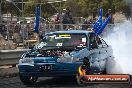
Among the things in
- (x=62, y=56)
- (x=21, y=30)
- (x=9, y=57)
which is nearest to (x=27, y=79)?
(x=62, y=56)

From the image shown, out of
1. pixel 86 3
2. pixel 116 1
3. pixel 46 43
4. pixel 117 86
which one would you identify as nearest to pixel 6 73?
pixel 46 43

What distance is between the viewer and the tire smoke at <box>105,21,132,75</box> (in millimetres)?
13172

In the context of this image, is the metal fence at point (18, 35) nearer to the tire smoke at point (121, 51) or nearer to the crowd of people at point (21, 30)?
the crowd of people at point (21, 30)

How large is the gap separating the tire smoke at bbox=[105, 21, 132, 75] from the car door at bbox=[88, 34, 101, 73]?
1199 millimetres

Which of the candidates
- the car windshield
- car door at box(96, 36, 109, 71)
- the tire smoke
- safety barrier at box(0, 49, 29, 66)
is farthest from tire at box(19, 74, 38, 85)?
the tire smoke

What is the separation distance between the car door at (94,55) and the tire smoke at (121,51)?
1.20 meters

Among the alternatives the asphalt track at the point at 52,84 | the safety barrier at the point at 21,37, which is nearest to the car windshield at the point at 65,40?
the asphalt track at the point at 52,84

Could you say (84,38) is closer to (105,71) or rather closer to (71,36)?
(71,36)

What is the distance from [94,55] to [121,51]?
4738 mm

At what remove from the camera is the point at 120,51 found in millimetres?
16156

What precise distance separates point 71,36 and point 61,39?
1.03 feet

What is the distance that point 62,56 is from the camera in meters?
10.6

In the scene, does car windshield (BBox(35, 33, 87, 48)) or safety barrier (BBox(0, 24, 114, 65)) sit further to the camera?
safety barrier (BBox(0, 24, 114, 65))

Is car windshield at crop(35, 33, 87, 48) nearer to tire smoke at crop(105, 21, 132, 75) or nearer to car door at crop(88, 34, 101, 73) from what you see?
car door at crop(88, 34, 101, 73)
